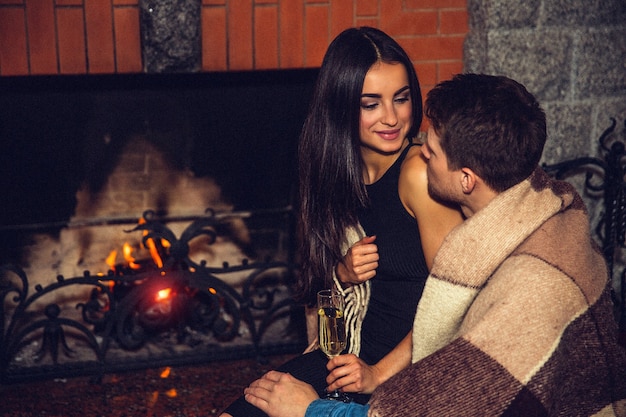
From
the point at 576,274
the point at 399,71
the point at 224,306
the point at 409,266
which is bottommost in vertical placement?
the point at 224,306

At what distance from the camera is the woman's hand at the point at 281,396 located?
208 cm

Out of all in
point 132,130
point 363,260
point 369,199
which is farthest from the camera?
point 132,130

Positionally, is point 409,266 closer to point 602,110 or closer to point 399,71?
point 399,71

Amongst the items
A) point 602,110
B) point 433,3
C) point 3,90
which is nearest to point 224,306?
point 3,90

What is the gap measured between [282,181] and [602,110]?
4.97 feet

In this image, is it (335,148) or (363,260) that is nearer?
(363,260)

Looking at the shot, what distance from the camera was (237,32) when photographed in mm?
3021

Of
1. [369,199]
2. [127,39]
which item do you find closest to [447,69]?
[369,199]

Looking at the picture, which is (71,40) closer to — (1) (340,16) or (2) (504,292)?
(1) (340,16)

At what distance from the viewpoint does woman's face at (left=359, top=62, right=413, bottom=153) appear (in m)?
2.38

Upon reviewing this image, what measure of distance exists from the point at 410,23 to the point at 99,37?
127cm

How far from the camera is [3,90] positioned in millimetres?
3252

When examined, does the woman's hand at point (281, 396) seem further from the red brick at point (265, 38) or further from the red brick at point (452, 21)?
the red brick at point (452, 21)

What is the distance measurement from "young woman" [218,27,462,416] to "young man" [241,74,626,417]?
33 cm
